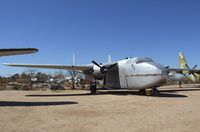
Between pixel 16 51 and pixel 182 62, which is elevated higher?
pixel 182 62

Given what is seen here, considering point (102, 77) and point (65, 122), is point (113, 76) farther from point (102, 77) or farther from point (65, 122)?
point (65, 122)

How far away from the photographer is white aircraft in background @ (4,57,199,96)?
21922 millimetres

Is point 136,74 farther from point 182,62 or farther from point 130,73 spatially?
point 182,62

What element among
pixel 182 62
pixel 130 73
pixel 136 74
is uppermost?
pixel 182 62

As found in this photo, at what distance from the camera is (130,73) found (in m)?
24.4

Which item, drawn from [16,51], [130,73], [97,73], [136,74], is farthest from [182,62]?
[16,51]

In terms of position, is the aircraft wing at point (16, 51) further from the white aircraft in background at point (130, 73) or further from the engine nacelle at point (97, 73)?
the engine nacelle at point (97, 73)

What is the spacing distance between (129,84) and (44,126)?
17.0m

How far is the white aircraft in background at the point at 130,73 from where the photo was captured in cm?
2192

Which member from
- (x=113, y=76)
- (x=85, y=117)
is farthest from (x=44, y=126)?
(x=113, y=76)

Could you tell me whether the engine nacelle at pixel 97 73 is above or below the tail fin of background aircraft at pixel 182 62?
below

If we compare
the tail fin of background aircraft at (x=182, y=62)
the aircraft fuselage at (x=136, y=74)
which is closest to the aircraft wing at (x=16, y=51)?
the aircraft fuselage at (x=136, y=74)

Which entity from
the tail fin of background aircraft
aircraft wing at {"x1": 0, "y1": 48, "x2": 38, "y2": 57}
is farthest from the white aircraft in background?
the tail fin of background aircraft

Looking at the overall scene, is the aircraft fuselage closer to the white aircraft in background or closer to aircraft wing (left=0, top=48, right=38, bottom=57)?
the white aircraft in background
